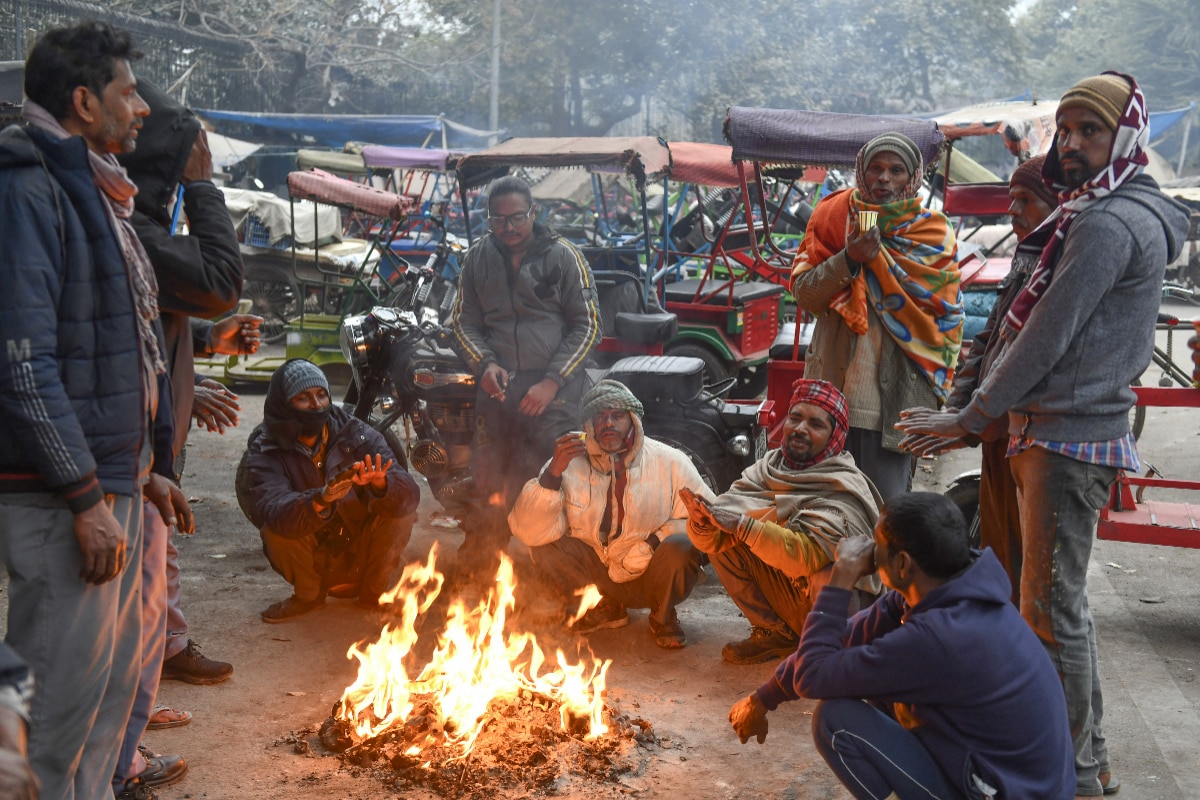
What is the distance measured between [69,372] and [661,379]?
3.96 m

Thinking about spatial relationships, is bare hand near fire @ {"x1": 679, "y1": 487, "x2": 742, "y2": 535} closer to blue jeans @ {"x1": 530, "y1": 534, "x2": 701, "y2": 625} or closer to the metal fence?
blue jeans @ {"x1": 530, "y1": 534, "x2": 701, "y2": 625}

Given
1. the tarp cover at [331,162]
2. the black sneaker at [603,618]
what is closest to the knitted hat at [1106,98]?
the black sneaker at [603,618]

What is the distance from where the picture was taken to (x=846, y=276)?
4.52m

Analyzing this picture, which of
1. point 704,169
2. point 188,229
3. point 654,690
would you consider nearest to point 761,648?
point 654,690

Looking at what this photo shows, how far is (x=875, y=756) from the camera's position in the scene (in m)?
2.80

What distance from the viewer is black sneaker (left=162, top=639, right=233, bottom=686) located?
4.25 m

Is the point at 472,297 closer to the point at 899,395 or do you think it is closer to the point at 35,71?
the point at 899,395

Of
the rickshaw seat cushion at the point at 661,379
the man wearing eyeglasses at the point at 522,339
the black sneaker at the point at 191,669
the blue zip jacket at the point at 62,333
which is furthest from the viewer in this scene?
the rickshaw seat cushion at the point at 661,379

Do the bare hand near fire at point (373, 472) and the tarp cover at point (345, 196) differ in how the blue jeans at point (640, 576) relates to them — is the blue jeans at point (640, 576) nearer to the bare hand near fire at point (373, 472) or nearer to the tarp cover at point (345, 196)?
the bare hand near fire at point (373, 472)

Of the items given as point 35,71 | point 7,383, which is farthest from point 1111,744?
point 35,71

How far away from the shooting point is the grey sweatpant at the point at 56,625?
242 cm

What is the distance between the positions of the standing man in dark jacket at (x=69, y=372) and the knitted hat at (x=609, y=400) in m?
2.54

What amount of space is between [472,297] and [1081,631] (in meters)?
3.68

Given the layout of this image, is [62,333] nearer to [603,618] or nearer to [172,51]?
[603,618]
